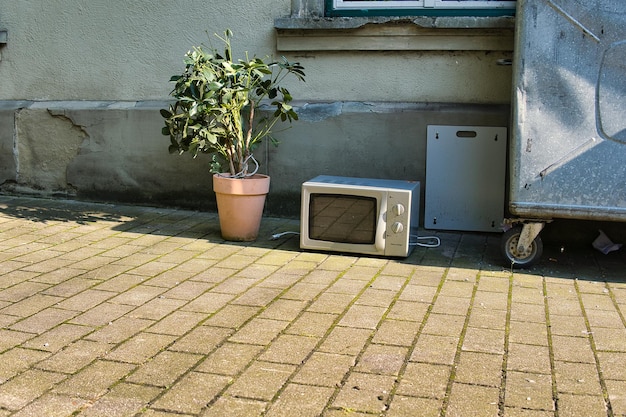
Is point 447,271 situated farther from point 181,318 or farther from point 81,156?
point 81,156

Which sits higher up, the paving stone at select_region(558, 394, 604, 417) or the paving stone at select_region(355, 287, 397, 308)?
the paving stone at select_region(355, 287, 397, 308)

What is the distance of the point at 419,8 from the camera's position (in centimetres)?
636

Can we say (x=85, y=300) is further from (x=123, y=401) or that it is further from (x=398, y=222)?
(x=398, y=222)

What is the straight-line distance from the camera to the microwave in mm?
5461

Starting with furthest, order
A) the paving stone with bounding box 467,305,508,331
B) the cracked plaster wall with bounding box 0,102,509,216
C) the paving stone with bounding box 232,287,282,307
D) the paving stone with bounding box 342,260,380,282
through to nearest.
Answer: the cracked plaster wall with bounding box 0,102,509,216 → the paving stone with bounding box 342,260,380,282 → the paving stone with bounding box 232,287,282,307 → the paving stone with bounding box 467,305,508,331

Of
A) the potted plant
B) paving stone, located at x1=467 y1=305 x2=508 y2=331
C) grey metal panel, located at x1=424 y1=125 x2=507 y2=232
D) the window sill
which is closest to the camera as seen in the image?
paving stone, located at x1=467 y1=305 x2=508 y2=331

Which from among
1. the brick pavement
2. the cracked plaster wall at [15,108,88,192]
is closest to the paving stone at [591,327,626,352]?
the brick pavement

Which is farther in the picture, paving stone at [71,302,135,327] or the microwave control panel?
the microwave control panel

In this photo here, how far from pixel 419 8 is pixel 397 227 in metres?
1.99

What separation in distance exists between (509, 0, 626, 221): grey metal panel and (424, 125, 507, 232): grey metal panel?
3.48ft

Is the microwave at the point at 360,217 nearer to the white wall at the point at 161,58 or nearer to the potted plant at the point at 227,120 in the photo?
the potted plant at the point at 227,120

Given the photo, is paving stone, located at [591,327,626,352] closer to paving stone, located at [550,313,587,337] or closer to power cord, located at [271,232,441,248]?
paving stone, located at [550,313,587,337]

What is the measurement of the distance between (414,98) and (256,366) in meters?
3.54

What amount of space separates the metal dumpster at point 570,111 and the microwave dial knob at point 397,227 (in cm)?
75
